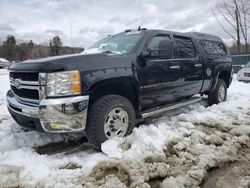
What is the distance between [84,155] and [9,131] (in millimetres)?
1685

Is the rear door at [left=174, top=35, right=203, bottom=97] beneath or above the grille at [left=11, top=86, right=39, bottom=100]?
above

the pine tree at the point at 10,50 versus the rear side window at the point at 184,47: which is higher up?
the pine tree at the point at 10,50

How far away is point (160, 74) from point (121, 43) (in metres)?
0.91

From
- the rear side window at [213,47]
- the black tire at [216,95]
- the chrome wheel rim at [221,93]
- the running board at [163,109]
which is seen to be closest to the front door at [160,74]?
the running board at [163,109]

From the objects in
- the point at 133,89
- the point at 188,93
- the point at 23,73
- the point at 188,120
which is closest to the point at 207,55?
the point at 188,93

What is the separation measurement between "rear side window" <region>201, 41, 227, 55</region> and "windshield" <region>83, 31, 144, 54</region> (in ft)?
7.58

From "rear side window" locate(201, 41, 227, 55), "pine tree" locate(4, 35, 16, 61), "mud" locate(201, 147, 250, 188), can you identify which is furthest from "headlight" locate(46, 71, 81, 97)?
"pine tree" locate(4, 35, 16, 61)

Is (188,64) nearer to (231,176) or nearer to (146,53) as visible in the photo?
(146,53)

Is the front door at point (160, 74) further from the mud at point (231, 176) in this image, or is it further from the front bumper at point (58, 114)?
the mud at point (231, 176)

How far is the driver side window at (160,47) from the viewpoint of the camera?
466 centimetres

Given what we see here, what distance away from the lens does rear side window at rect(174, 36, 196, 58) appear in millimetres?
5562

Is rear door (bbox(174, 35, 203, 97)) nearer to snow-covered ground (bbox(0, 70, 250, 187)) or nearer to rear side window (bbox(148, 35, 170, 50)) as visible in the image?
rear side window (bbox(148, 35, 170, 50))

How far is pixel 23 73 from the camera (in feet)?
12.8

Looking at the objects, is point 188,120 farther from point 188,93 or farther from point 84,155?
point 84,155
